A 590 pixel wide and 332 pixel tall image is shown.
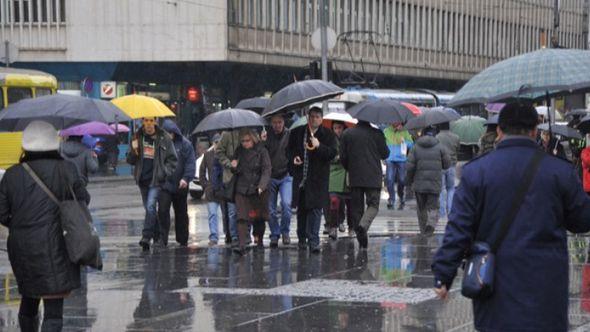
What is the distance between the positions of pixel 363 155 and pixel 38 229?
27.7ft

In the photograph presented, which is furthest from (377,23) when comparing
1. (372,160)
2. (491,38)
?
(372,160)

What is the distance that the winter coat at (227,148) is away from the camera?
16734mm

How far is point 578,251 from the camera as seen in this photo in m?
16.4

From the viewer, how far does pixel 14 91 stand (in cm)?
3212

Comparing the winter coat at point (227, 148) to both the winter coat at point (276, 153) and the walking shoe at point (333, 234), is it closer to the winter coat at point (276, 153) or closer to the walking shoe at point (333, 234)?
the winter coat at point (276, 153)

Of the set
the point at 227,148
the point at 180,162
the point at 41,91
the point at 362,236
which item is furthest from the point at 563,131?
the point at 41,91

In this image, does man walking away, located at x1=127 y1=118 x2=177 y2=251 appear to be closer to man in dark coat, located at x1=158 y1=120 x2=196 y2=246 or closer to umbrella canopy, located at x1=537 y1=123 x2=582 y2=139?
man in dark coat, located at x1=158 y1=120 x2=196 y2=246

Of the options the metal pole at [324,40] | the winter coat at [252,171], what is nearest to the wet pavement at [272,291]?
the winter coat at [252,171]

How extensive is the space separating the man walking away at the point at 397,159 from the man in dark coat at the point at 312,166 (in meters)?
10.6

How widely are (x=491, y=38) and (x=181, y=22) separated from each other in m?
35.7

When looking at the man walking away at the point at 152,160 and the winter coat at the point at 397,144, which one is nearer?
the man walking away at the point at 152,160

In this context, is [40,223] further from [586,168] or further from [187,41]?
[187,41]

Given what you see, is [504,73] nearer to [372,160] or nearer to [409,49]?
[372,160]

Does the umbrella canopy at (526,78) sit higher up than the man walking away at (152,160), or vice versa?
the umbrella canopy at (526,78)
